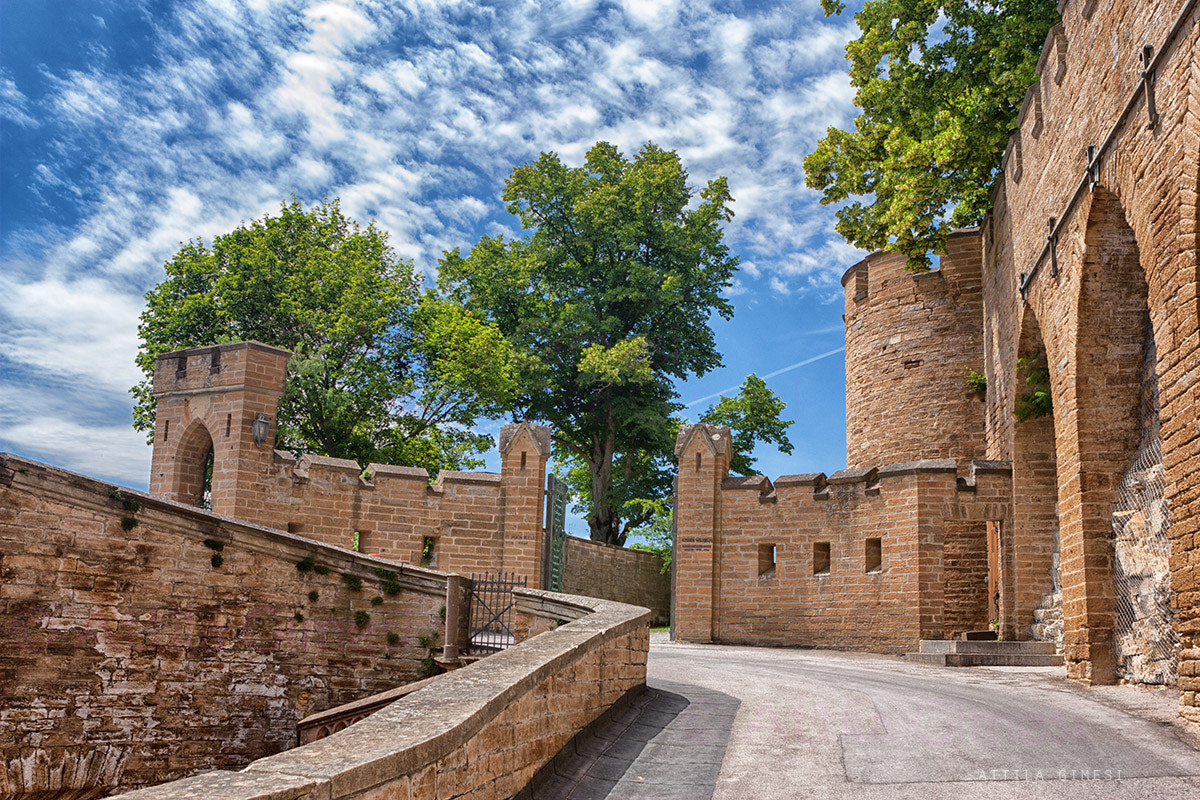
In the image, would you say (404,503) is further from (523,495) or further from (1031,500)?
(1031,500)

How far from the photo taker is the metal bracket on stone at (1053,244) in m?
12.7

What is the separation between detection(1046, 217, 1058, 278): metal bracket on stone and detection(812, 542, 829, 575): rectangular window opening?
20.4ft

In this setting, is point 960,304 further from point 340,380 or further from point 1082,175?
point 340,380

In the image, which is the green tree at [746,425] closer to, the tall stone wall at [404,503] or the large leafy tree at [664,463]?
the large leafy tree at [664,463]

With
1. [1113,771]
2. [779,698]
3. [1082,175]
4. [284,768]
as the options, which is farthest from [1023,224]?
[284,768]

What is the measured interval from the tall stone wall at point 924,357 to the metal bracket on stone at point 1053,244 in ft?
24.0

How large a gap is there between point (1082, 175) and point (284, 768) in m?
10.8

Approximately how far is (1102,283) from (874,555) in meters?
6.50

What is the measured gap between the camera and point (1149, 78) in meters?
9.31

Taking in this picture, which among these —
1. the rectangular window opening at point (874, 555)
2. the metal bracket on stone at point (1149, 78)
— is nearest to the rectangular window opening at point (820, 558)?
the rectangular window opening at point (874, 555)

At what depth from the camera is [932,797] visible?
613 cm

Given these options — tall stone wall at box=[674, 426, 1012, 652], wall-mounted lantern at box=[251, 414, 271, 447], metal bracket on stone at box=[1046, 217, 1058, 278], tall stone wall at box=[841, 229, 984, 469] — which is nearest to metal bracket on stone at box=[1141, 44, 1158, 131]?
metal bracket on stone at box=[1046, 217, 1058, 278]

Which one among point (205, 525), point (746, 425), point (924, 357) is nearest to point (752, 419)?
point (746, 425)

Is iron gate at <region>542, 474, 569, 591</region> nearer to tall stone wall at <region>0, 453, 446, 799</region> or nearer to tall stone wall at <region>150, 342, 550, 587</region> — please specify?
tall stone wall at <region>150, 342, 550, 587</region>
